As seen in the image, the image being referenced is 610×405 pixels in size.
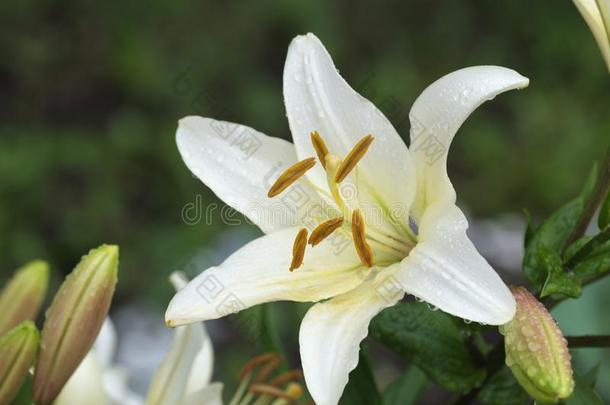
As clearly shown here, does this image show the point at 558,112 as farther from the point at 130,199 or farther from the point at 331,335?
the point at 331,335

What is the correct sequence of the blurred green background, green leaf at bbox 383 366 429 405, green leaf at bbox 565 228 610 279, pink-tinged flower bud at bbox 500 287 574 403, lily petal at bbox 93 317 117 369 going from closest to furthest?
pink-tinged flower bud at bbox 500 287 574 403
green leaf at bbox 565 228 610 279
green leaf at bbox 383 366 429 405
lily petal at bbox 93 317 117 369
the blurred green background

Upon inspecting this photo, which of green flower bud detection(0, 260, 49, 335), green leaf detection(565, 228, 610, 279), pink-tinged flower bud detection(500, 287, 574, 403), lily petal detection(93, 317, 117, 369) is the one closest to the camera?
pink-tinged flower bud detection(500, 287, 574, 403)

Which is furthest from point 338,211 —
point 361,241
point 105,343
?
point 105,343

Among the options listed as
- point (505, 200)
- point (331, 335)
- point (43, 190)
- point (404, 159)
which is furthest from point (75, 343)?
point (505, 200)

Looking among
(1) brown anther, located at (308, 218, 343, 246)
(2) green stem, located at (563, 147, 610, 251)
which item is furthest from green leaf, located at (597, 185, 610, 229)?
(1) brown anther, located at (308, 218, 343, 246)

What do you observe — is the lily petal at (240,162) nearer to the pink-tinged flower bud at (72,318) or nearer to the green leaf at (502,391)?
the pink-tinged flower bud at (72,318)

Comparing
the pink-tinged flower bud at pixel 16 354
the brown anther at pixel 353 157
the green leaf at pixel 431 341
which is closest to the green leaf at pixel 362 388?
the green leaf at pixel 431 341

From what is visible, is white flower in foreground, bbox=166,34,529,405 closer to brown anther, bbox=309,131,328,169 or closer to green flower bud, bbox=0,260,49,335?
brown anther, bbox=309,131,328,169
